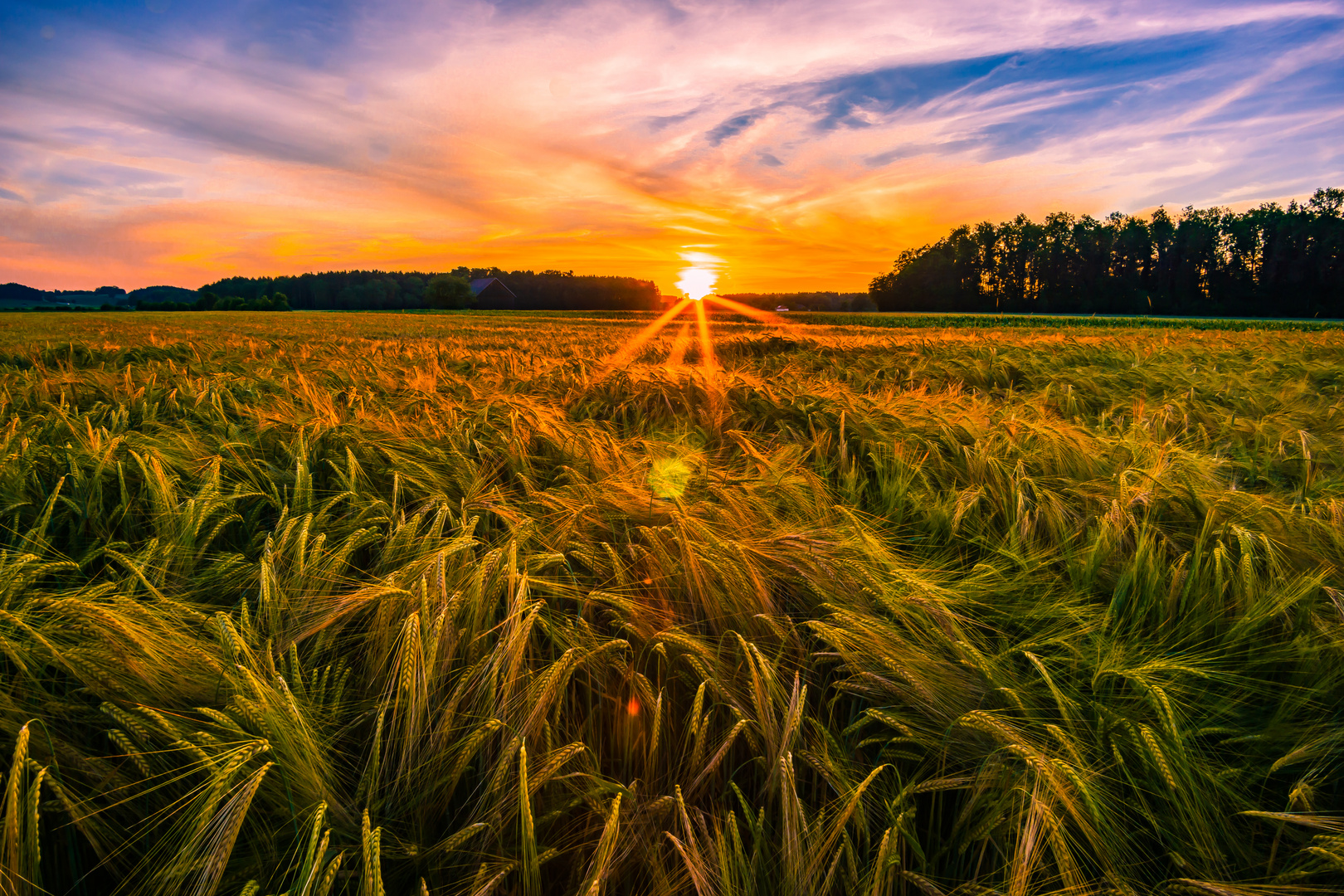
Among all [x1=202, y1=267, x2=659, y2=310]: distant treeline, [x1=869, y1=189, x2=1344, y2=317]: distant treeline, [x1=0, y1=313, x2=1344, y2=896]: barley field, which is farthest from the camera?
[x1=202, y1=267, x2=659, y2=310]: distant treeline

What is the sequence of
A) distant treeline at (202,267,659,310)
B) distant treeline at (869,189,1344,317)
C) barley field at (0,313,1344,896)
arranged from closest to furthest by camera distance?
barley field at (0,313,1344,896), distant treeline at (869,189,1344,317), distant treeline at (202,267,659,310)

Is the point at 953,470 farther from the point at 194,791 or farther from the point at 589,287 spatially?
the point at 589,287

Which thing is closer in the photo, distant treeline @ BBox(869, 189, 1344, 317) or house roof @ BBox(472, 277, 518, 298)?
distant treeline @ BBox(869, 189, 1344, 317)

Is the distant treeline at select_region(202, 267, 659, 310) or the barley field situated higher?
the distant treeline at select_region(202, 267, 659, 310)

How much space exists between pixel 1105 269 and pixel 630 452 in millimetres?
96472

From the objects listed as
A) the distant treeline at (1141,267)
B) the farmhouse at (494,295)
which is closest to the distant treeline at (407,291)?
the farmhouse at (494,295)

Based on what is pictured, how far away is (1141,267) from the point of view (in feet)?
242

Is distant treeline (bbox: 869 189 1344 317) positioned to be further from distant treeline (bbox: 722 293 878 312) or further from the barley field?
the barley field

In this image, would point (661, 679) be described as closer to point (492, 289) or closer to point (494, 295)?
point (494, 295)

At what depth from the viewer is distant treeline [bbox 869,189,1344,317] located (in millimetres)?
62750

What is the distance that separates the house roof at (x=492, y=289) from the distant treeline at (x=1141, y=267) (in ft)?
202

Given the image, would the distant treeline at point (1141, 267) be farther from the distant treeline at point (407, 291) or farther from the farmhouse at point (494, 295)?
the farmhouse at point (494, 295)

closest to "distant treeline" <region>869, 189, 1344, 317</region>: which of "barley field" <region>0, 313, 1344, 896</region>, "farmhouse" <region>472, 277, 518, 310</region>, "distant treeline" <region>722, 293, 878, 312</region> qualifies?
"distant treeline" <region>722, 293, 878, 312</region>

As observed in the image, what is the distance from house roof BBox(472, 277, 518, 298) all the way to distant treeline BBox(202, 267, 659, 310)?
1525 millimetres
